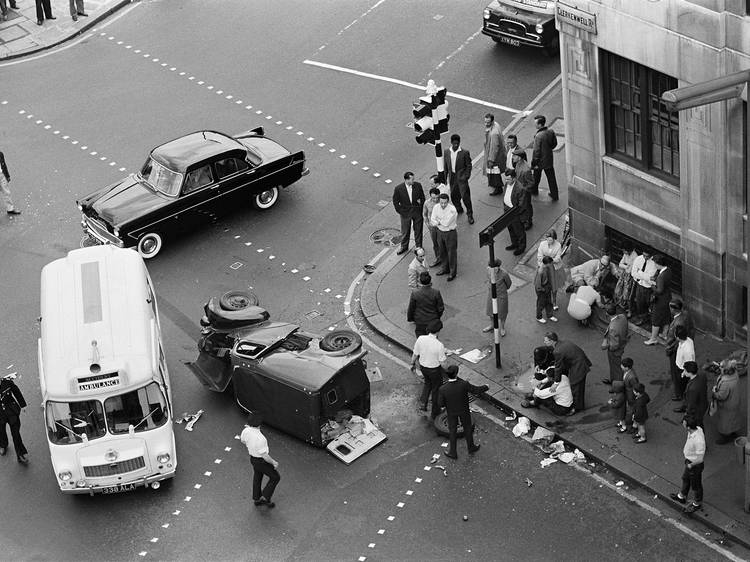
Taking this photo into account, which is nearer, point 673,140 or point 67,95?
point 673,140

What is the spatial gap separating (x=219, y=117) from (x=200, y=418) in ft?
38.3

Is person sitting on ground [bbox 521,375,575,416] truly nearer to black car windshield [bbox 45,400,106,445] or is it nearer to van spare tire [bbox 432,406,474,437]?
van spare tire [bbox 432,406,474,437]

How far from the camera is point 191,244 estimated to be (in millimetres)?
28266

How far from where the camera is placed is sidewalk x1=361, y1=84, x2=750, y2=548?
20.5 metres

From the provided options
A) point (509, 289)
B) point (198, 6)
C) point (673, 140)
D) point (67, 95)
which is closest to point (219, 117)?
point (67, 95)

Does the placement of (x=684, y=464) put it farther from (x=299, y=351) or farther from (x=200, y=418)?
(x=200, y=418)

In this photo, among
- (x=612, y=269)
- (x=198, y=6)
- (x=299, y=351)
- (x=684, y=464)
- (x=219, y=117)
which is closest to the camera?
(x=684, y=464)

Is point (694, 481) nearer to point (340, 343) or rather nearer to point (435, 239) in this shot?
point (340, 343)

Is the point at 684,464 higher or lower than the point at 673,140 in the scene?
lower

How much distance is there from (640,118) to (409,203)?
5.29m

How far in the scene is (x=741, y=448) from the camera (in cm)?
2011

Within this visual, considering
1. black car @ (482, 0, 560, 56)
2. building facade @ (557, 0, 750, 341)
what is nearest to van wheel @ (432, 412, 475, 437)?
building facade @ (557, 0, 750, 341)

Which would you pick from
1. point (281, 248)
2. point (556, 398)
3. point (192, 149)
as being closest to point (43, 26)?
Answer: point (192, 149)

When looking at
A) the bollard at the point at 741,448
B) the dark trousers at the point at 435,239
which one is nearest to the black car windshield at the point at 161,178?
the dark trousers at the point at 435,239
